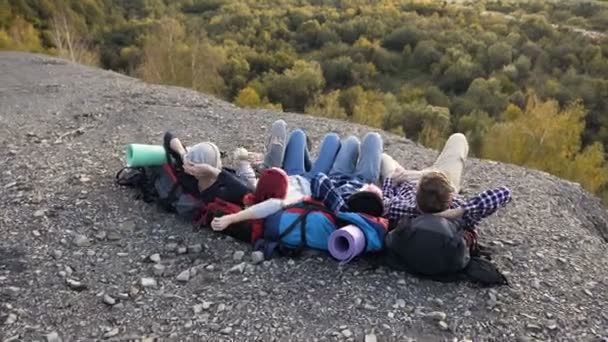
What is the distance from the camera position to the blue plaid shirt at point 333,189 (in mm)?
4391

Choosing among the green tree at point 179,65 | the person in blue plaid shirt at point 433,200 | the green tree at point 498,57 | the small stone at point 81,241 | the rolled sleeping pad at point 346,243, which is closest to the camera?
the person in blue plaid shirt at point 433,200

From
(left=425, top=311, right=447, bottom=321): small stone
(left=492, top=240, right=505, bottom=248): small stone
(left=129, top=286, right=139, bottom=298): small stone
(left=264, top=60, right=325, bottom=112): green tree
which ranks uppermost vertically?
(left=425, top=311, right=447, bottom=321): small stone

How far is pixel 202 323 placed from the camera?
3736 millimetres

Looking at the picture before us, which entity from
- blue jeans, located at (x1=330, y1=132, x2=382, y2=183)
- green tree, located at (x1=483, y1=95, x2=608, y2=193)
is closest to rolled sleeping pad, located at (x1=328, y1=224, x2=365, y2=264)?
blue jeans, located at (x1=330, y1=132, x2=382, y2=183)

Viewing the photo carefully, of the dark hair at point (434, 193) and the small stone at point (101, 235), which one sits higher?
the dark hair at point (434, 193)

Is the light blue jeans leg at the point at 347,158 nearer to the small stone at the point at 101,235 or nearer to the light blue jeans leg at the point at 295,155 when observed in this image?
the light blue jeans leg at the point at 295,155

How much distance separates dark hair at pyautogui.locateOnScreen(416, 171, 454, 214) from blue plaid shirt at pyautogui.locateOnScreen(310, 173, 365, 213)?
62 centimetres

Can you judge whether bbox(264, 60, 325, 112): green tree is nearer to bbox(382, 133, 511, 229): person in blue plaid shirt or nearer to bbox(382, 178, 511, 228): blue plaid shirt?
bbox(382, 133, 511, 229): person in blue plaid shirt

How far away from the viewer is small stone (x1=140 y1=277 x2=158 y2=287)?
4085 mm

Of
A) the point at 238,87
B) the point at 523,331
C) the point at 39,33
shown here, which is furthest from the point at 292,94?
the point at 523,331

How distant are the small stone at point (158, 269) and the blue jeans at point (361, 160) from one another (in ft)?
5.50

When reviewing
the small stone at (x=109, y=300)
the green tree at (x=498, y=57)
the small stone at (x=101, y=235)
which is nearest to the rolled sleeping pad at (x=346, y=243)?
the small stone at (x=109, y=300)

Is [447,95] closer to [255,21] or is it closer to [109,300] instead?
[255,21]

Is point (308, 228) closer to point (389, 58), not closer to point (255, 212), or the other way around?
point (255, 212)
